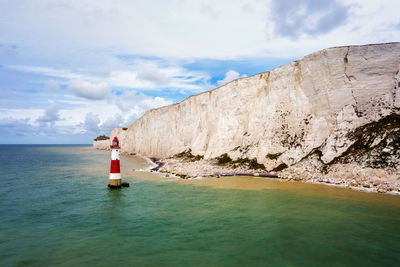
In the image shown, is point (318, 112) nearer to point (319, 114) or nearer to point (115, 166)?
point (319, 114)

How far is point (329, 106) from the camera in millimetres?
22344

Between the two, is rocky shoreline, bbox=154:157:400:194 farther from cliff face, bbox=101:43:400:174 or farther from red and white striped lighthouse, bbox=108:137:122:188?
red and white striped lighthouse, bbox=108:137:122:188

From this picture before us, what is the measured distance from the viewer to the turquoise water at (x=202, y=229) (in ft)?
24.6

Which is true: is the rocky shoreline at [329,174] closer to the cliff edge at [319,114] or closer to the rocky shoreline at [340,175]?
the rocky shoreline at [340,175]

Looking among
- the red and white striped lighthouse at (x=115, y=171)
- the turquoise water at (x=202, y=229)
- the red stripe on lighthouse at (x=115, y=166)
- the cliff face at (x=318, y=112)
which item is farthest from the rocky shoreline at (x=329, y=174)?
the red stripe on lighthouse at (x=115, y=166)

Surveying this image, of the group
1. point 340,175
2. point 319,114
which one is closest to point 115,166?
point 340,175

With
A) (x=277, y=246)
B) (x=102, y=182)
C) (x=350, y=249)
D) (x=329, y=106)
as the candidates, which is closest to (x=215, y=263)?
(x=277, y=246)

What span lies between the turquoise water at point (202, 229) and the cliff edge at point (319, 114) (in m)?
5.61

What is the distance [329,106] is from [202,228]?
17828 millimetres

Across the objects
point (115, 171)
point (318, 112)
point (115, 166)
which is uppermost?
point (318, 112)

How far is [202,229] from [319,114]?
1765 centimetres

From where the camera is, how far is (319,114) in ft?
74.9

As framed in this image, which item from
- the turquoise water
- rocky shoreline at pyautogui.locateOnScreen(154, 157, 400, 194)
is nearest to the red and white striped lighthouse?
the turquoise water

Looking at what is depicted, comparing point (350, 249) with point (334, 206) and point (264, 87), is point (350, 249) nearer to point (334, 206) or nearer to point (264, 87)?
point (334, 206)
